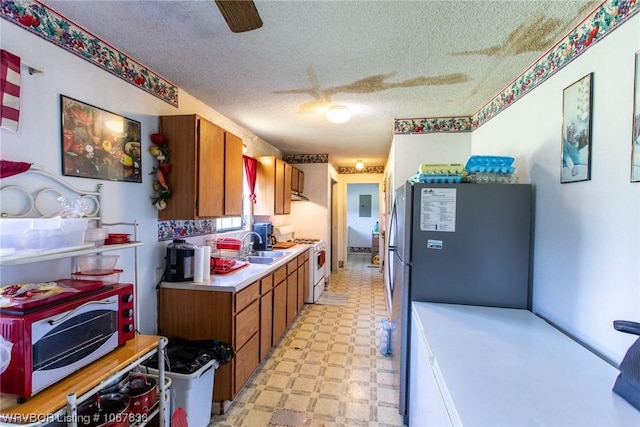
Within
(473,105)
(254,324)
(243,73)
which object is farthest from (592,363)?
(243,73)

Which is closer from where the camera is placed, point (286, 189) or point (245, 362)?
point (245, 362)

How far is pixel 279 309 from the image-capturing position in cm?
276

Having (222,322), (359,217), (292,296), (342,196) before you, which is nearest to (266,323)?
(222,322)

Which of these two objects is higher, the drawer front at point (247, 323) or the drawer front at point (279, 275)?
the drawer front at point (279, 275)

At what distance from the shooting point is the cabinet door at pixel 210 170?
6.64ft

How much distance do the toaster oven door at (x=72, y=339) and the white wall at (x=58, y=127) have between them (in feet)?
1.17

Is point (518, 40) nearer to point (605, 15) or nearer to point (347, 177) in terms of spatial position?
point (605, 15)

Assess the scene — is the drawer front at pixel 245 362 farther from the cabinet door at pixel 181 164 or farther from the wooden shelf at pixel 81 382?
the cabinet door at pixel 181 164

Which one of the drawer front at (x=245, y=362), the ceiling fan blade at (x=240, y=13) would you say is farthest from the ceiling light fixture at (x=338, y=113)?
the drawer front at (x=245, y=362)

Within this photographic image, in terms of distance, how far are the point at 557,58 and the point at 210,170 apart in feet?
7.75

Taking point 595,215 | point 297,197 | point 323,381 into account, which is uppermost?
point 297,197

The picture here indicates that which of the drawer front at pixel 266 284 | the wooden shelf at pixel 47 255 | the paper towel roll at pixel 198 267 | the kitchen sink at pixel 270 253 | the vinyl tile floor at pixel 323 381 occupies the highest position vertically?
the wooden shelf at pixel 47 255

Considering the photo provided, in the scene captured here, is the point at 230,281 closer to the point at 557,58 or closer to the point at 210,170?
the point at 210,170

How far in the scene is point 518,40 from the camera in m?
1.52
